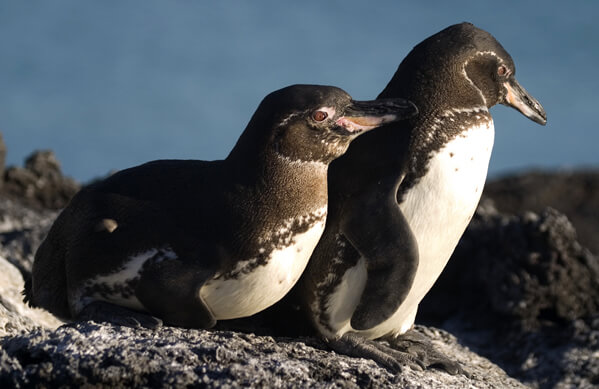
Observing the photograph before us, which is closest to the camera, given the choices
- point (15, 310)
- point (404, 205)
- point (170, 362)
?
point (170, 362)

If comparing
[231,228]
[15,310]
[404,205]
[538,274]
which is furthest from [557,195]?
[231,228]

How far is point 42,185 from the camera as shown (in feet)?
39.3

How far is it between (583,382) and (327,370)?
308 cm

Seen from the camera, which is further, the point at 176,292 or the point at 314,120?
the point at 314,120

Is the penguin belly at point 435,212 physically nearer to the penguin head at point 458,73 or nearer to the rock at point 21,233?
the penguin head at point 458,73

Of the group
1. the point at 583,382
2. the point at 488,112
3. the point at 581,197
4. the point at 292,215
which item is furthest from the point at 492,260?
the point at 581,197

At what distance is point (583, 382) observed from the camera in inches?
258

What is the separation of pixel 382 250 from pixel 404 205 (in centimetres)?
31

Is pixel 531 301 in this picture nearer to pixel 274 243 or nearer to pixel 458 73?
pixel 458 73

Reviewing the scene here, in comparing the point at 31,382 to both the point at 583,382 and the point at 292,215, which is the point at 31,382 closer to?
the point at 292,215

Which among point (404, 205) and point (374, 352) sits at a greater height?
point (404, 205)

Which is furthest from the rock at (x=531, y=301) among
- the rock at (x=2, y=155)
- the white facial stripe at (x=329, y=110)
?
the rock at (x=2, y=155)

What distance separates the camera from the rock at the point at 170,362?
392 centimetres

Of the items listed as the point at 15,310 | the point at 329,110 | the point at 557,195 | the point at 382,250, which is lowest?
the point at 15,310
